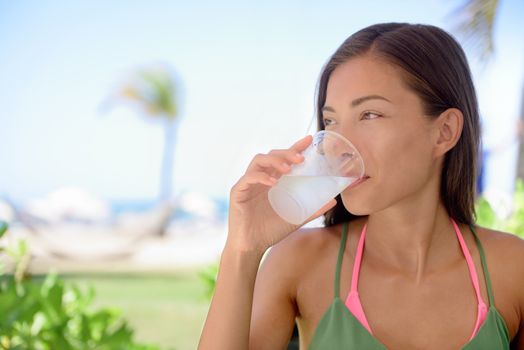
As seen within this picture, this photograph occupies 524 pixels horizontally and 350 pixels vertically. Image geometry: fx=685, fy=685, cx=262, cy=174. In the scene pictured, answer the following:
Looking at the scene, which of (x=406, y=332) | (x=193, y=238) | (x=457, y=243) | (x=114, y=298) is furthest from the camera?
(x=193, y=238)

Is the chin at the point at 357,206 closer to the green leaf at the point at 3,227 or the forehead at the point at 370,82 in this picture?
the forehead at the point at 370,82

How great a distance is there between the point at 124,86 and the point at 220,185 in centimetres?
810

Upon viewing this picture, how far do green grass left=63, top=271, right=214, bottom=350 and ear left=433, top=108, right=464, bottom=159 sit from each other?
3.92 m

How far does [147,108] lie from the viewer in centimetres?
2025

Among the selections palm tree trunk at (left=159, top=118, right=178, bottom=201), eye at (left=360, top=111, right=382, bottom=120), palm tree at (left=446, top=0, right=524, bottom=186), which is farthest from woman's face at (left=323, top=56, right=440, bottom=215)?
palm tree trunk at (left=159, top=118, right=178, bottom=201)

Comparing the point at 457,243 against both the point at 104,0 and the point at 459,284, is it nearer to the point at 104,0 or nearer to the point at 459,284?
the point at 459,284

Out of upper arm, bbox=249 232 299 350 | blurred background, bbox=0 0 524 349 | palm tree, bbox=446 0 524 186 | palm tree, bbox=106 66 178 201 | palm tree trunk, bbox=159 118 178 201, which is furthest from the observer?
palm tree trunk, bbox=159 118 178 201

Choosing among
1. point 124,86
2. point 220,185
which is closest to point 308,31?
point 220,185

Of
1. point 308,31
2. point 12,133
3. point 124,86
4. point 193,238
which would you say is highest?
point 308,31

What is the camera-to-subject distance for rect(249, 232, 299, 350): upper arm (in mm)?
1397

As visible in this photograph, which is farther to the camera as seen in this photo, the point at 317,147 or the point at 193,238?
the point at 193,238

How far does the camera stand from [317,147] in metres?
1.21

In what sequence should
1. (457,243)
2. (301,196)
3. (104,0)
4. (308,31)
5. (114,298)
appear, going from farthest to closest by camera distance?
(308,31)
(104,0)
(114,298)
(457,243)
(301,196)

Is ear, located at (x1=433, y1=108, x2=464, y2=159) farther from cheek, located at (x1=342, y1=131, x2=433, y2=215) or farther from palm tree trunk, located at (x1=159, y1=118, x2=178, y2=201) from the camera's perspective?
palm tree trunk, located at (x1=159, y1=118, x2=178, y2=201)
